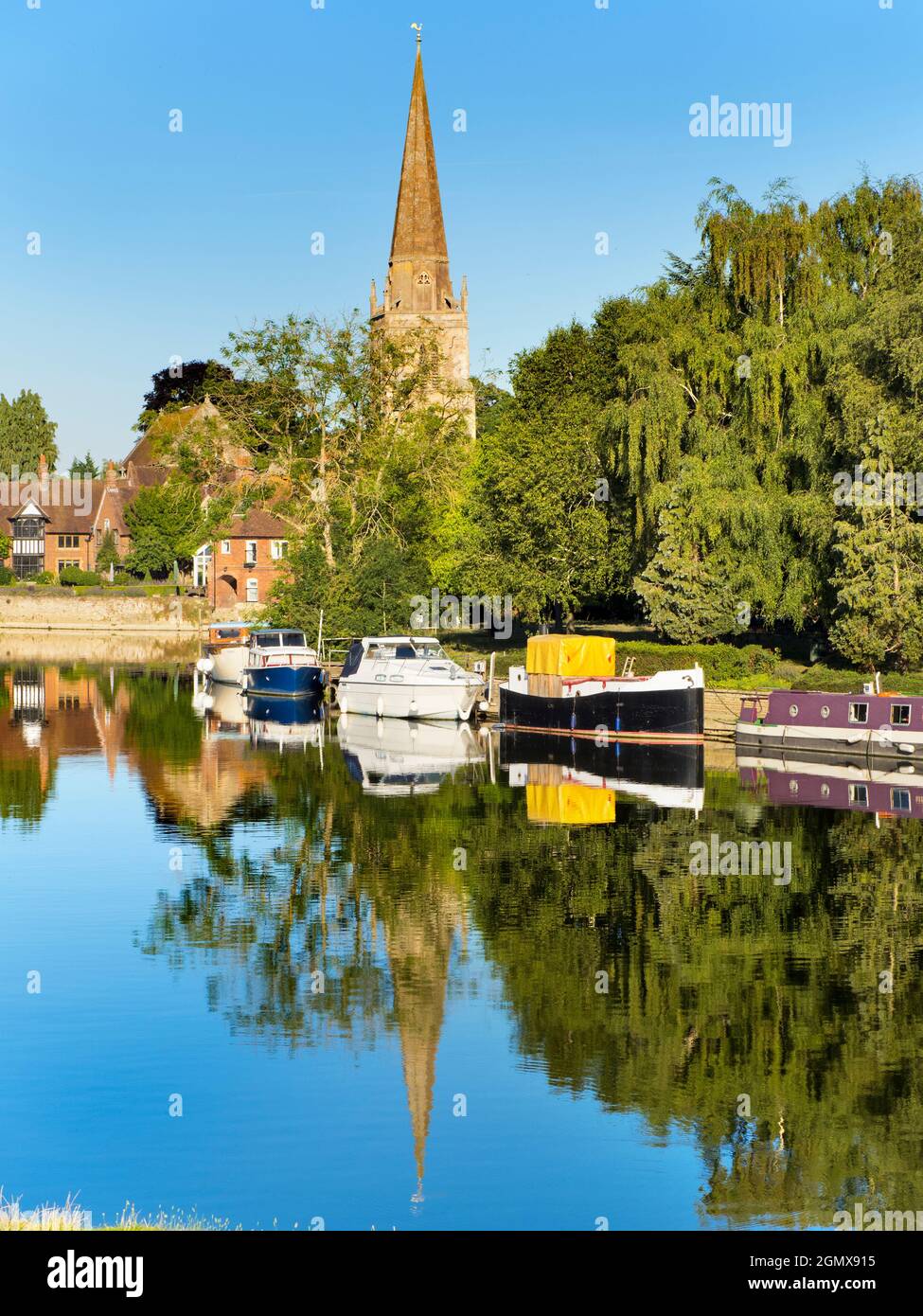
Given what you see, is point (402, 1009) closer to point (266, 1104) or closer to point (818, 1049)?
point (266, 1104)

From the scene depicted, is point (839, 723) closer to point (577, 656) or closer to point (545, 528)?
point (577, 656)

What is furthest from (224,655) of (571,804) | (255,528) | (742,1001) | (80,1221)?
(80,1221)

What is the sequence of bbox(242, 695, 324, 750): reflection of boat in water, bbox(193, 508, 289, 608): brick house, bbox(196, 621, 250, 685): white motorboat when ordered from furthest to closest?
bbox(193, 508, 289, 608): brick house
bbox(196, 621, 250, 685): white motorboat
bbox(242, 695, 324, 750): reflection of boat in water

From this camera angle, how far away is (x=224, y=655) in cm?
7694

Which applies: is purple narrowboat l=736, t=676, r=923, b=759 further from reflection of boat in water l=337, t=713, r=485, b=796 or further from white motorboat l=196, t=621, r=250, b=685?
white motorboat l=196, t=621, r=250, b=685

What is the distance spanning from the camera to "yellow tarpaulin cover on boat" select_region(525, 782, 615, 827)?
37.0 meters

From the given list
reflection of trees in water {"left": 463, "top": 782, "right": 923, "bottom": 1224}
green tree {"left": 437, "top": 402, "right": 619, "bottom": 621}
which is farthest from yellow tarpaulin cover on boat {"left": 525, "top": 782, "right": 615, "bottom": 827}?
green tree {"left": 437, "top": 402, "right": 619, "bottom": 621}

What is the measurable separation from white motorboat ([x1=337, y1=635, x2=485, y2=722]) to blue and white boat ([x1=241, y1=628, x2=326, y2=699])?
6.03 metres

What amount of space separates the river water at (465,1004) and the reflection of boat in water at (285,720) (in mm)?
13105

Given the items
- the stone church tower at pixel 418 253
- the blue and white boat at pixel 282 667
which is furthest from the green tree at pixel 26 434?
the blue and white boat at pixel 282 667

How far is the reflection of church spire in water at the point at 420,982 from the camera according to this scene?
58.2 feet

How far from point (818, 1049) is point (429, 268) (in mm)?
119014
